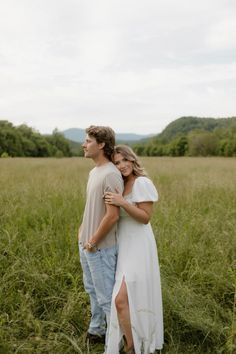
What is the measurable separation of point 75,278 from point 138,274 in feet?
3.90

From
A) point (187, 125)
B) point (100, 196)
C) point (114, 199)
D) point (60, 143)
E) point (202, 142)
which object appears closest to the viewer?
point (114, 199)

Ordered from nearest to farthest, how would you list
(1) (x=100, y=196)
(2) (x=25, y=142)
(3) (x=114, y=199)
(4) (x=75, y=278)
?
(3) (x=114, y=199)
(1) (x=100, y=196)
(4) (x=75, y=278)
(2) (x=25, y=142)

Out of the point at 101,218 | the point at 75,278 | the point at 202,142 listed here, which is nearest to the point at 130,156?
the point at 101,218

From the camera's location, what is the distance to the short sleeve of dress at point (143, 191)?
8.41 feet

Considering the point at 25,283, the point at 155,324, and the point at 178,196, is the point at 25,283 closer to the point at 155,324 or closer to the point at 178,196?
the point at 155,324

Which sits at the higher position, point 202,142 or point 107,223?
point 202,142

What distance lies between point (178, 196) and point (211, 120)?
107065 millimetres

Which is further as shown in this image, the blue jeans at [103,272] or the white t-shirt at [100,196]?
the blue jeans at [103,272]

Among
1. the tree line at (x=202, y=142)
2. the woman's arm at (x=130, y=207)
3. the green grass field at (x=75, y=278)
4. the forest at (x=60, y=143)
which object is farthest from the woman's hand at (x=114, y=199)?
the tree line at (x=202, y=142)

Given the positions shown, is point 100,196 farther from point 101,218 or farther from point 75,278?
point 75,278

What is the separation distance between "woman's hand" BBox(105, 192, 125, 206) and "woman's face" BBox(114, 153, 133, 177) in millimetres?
209

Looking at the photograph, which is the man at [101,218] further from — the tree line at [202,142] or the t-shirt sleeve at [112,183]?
the tree line at [202,142]

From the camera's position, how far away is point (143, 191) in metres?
2.58

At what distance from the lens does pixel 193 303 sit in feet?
10.8
